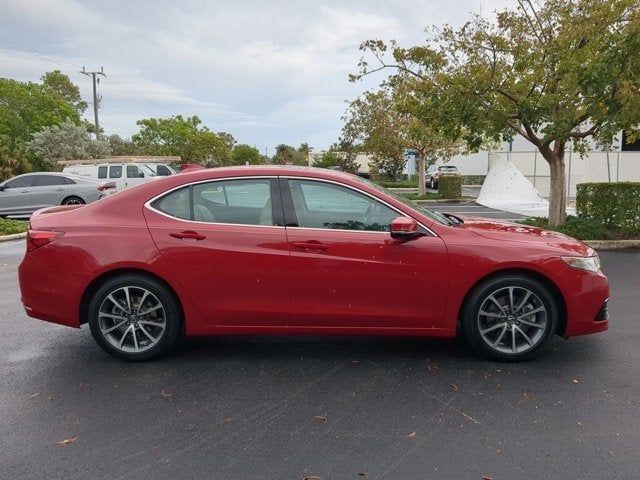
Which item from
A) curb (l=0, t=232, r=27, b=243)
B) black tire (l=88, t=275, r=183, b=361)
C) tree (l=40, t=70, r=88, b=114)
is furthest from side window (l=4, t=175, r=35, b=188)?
tree (l=40, t=70, r=88, b=114)

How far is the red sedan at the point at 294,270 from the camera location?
13.4 ft

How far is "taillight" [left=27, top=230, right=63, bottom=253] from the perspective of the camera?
166 inches

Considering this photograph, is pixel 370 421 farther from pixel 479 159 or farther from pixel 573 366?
pixel 479 159

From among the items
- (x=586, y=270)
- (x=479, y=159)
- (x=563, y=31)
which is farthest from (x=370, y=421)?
(x=479, y=159)

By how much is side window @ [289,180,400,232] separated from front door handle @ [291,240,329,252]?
16 centimetres

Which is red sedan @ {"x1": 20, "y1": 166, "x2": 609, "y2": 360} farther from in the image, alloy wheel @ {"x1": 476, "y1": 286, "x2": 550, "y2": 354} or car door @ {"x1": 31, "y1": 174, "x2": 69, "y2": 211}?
car door @ {"x1": 31, "y1": 174, "x2": 69, "y2": 211}

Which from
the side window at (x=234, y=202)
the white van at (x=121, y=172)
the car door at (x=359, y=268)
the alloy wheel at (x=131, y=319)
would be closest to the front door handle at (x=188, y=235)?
the side window at (x=234, y=202)

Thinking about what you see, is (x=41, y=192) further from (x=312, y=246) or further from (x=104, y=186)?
(x=312, y=246)

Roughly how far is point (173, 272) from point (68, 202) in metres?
13.0

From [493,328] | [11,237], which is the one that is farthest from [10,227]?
[493,328]

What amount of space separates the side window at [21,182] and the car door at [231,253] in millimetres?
13119

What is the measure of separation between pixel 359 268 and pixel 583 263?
5.91ft

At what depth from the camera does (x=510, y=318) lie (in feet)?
13.8

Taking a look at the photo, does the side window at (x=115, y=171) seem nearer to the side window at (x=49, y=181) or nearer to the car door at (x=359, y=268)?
the side window at (x=49, y=181)
